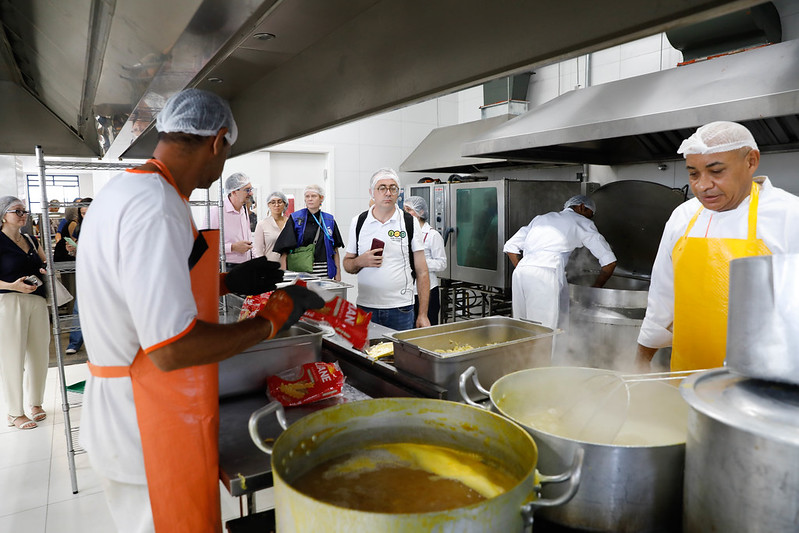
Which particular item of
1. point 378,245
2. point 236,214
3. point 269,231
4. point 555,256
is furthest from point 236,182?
point 555,256

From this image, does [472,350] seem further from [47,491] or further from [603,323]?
[47,491]

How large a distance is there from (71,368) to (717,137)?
18.4ft

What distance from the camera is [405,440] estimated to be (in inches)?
38.2

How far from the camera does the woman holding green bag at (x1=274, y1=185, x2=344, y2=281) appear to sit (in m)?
4.07

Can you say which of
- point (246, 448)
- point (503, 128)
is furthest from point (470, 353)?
point (503, 128)

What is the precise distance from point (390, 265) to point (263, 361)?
60.1 inches

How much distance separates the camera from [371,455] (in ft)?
3.05

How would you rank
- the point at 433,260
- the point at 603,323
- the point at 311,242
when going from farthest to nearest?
the point at 433,260
the point at 311,242
the point at 603,323

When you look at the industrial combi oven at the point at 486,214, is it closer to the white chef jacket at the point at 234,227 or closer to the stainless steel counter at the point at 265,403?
the white chef jacket at the point at 234,227

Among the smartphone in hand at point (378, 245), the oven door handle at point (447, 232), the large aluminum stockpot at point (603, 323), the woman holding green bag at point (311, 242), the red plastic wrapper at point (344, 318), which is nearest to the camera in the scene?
the red plastic wrapper at point (344, 318)

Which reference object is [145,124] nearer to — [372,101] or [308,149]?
[372,101]

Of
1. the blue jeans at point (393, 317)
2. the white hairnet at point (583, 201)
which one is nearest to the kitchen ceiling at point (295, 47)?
the blue jeans at point (393, 317)

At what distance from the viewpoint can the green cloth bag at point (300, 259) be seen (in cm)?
407

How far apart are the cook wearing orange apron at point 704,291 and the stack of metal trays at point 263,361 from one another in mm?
1250
